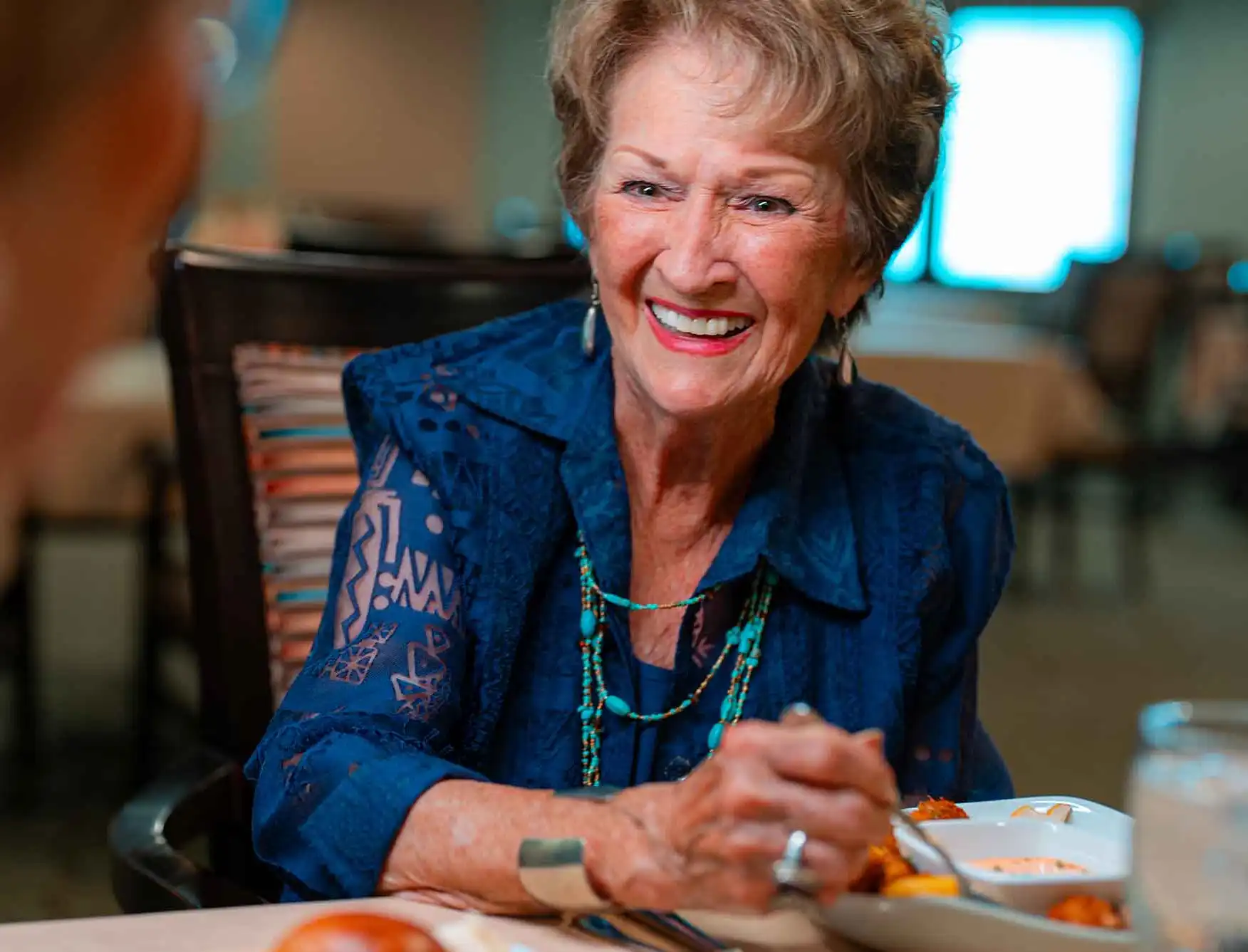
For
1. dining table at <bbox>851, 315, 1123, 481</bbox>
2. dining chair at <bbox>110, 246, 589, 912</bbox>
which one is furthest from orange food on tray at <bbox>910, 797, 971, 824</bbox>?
dining table at <bbox>851, 315, 1123, 481</bbox>

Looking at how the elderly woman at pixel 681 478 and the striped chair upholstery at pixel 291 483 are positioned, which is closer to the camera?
the elderly woman at pixel 681 478

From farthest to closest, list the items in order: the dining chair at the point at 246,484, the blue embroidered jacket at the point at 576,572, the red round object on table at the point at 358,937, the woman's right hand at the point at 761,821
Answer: the dining chair at the point at 246,484 < the blue embroidered jacket at the point at 576,572 < the woman's right hand at the point at 761,821 < the red round object on table at the point at 358,937

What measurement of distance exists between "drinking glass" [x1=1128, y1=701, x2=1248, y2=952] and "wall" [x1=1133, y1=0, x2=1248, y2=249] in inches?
397

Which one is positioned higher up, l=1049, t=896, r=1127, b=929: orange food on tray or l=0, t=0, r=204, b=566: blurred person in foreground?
l=0, t=0, r=204, b=566: blurred person in foreground

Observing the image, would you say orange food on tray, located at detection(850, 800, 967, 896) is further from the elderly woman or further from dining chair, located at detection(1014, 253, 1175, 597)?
dining chair, located at detection(1014, 253, 1175, 597)

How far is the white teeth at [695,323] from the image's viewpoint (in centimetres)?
143

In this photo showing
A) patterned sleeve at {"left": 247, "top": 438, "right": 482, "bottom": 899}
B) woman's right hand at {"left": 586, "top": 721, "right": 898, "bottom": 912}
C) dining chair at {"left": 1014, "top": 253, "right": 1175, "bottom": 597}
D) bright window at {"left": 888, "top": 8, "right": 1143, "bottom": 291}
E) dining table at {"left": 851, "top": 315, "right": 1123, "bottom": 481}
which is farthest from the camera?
bright window at {"left": 888, "top": 8, "right": 1143, "bottom": 291}

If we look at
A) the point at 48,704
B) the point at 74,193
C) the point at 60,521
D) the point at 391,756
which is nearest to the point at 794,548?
the point at 391,756

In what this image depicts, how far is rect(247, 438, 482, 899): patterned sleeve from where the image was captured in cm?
114

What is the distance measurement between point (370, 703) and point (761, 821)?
0.43 metres

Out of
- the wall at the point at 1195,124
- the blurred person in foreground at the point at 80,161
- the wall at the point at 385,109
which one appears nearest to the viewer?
the blurred person in foreground at the point at 80,161

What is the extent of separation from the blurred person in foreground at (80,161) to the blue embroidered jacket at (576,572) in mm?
949

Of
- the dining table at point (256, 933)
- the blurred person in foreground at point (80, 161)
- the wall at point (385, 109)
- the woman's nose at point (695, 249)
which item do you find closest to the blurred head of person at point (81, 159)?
the blurred person in foreground at point (80, 161)

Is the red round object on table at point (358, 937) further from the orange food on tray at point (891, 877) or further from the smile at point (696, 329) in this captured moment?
the smile at point (696, 329)
